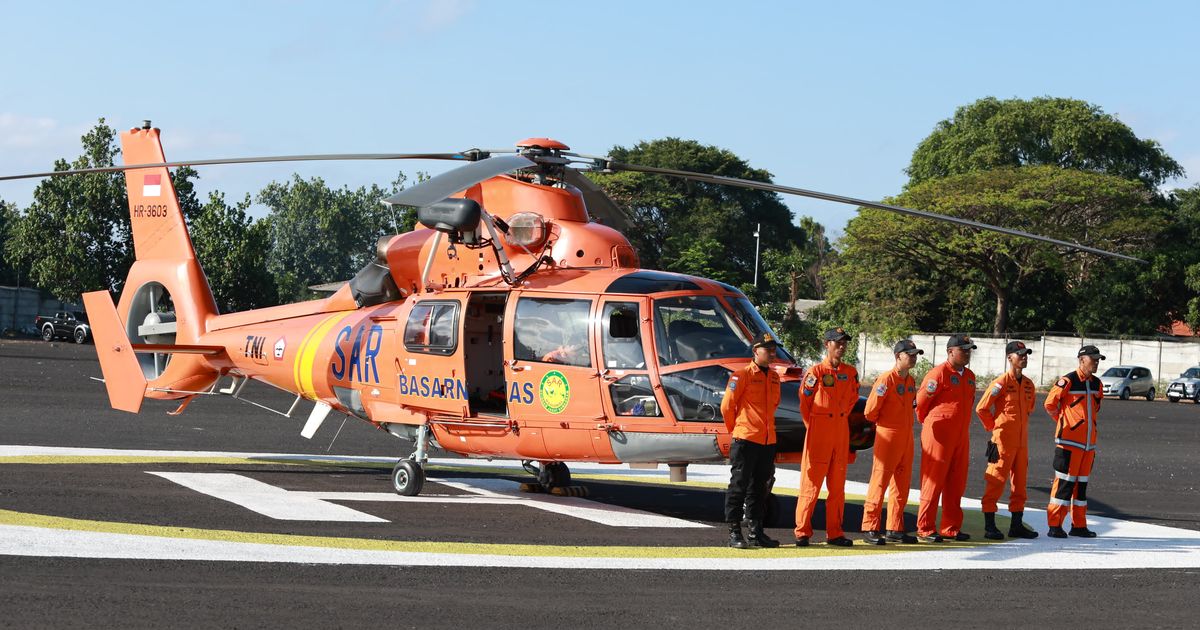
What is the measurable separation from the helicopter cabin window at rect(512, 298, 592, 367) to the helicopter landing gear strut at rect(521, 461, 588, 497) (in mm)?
2288

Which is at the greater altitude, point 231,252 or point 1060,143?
point 1060,143

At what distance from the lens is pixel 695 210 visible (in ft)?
253

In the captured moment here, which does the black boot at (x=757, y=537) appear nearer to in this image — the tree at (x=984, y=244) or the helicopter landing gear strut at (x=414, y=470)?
the helicopter landing gear strut at (x=414, y=470)

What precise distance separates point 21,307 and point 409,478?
77.2m

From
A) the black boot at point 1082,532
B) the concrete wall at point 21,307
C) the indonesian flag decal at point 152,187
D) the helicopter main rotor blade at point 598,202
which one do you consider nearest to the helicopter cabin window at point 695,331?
the helicopter main rotor blade at point 598,202

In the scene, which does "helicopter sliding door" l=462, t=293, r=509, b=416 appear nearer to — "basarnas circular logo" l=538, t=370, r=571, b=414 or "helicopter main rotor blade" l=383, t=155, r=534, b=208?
"basarnas circular logo" l=538, t=370, r=571, b=414

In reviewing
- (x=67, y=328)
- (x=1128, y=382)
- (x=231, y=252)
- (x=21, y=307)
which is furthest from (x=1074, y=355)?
(x=21, y=307)

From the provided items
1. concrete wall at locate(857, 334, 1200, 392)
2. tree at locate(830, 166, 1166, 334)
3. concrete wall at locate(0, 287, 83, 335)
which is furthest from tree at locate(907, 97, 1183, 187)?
concrete wall at locate(0, 287, 83, 335)

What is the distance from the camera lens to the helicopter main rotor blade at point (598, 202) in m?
13.5

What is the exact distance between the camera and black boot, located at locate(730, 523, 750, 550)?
10.8 meters

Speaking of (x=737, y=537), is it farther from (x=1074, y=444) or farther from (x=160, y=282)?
(x=160, y=282)

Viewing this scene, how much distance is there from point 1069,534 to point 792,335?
38.6 m

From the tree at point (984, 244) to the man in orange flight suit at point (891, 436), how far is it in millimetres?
47254

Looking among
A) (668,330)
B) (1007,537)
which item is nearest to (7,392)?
(668,330)
